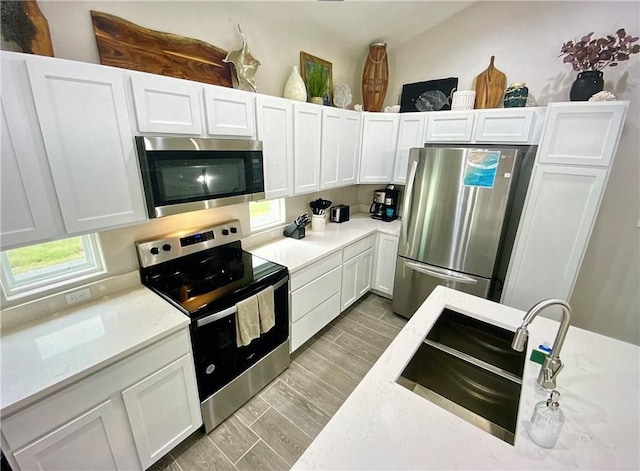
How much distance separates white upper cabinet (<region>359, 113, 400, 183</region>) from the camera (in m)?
2.88

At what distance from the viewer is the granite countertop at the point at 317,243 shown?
7.24 ft

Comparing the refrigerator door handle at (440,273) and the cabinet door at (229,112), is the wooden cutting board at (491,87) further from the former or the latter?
the cabinet door at (229,112)

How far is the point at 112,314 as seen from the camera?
1.46 m

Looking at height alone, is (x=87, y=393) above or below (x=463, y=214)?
below

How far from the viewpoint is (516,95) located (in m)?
2.33

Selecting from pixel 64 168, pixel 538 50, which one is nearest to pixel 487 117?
pixel 538 50

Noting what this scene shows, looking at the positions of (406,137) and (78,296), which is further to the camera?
(406,137)

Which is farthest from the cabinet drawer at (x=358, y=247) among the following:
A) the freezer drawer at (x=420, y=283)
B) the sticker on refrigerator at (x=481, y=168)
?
the sticker on refrigerator at (x=481, y=168)

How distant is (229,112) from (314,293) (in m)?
1.53

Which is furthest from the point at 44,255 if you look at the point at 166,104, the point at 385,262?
the point at 385,262

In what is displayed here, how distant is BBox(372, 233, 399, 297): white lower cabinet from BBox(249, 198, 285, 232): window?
116 centimetres

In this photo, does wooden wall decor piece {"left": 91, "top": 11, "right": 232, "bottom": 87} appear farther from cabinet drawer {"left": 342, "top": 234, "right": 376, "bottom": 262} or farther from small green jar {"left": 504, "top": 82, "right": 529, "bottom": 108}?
small green jar {"left": 504, "top": 82, "right": 529, "bottom": 108}

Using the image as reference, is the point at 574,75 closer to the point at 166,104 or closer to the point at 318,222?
the point at 318,222

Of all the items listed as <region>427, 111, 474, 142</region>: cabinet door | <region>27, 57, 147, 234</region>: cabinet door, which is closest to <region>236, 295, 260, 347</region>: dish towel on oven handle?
<region>27, 57, 147, 234</region>: cabinet door
